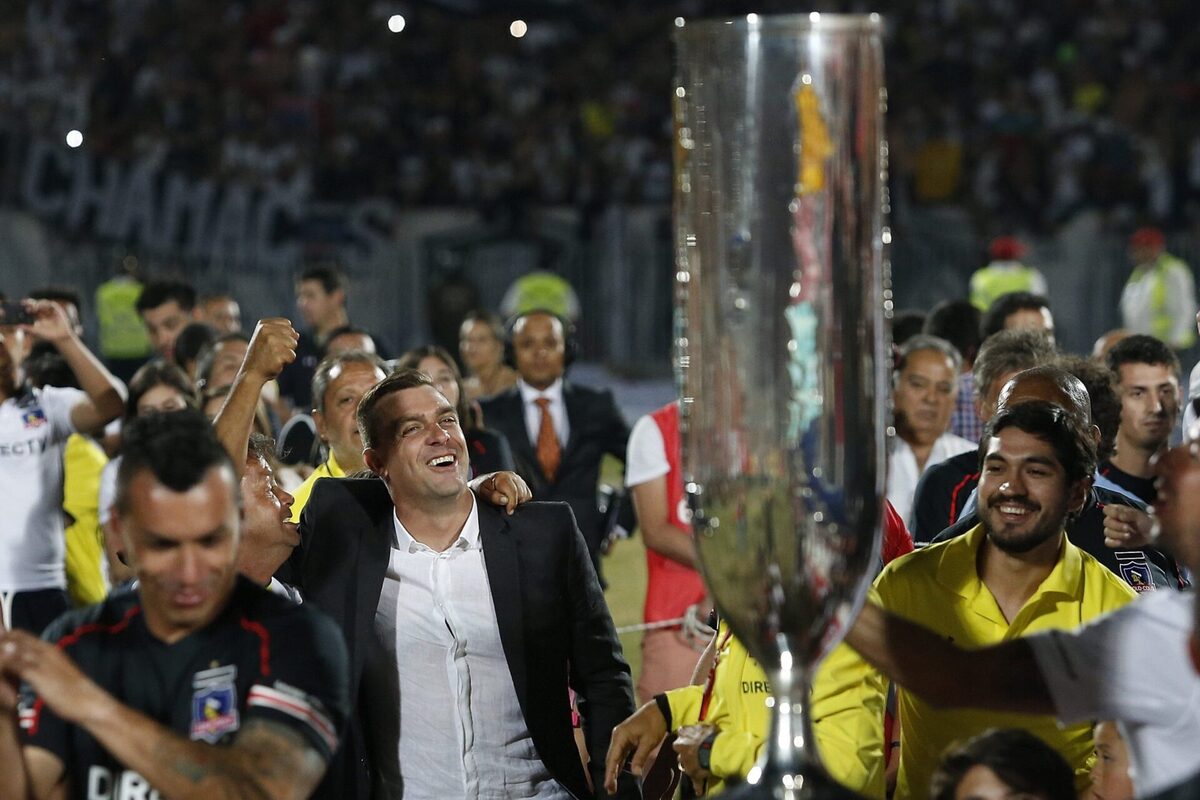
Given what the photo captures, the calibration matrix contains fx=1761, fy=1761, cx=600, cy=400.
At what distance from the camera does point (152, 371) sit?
732cm

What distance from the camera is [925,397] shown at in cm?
703

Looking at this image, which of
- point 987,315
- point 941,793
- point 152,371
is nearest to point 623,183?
point 987,315

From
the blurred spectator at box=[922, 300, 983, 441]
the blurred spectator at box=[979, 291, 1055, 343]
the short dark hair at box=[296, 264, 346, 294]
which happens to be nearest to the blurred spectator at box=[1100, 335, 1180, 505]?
the blurred spectator at box=[979, 291, 1055, 343]

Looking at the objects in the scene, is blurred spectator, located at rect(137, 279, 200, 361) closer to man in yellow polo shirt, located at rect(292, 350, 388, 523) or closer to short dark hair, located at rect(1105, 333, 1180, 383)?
man in yellow polo shirt, located at rect(292, 350, 388, 523)

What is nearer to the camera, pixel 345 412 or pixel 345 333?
pixel 345 412

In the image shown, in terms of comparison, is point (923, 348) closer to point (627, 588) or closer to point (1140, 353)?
point (1140, 353)

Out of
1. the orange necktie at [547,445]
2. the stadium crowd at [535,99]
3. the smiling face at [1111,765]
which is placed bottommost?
the smiling face at [1111,765]

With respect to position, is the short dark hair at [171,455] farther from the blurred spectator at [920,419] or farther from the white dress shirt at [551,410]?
the white dress shirt at [551,410]

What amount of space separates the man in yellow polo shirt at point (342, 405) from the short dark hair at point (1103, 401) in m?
2.35

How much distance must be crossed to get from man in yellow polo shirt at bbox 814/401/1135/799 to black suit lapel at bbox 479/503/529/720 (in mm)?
907

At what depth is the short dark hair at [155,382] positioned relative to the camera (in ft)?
23.9

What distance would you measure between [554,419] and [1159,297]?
8.81m

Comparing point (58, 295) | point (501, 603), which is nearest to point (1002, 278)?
point (58, 295)

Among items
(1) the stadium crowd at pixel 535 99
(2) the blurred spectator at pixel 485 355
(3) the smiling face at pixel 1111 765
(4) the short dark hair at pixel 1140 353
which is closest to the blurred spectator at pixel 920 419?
(4) the short dark hair at pixel 1140 353
